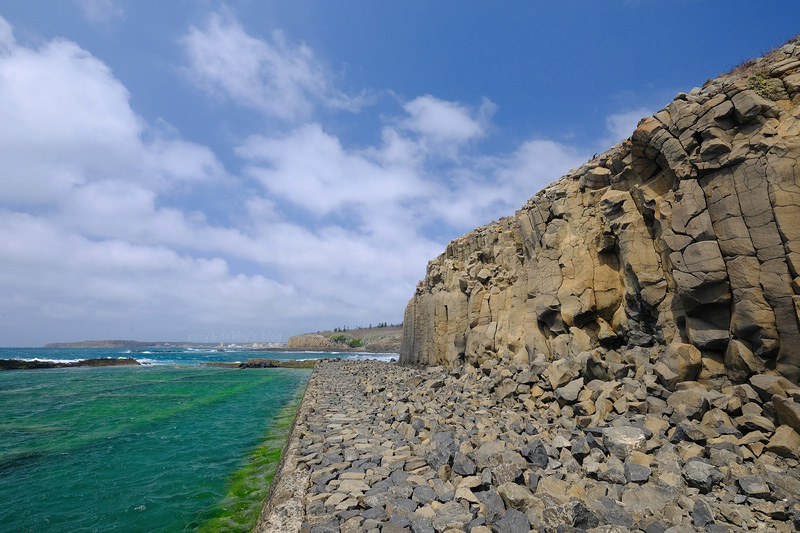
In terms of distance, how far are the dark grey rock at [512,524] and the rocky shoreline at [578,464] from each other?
0.01 metres

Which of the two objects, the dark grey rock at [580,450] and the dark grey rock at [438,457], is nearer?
the dark grey rock at [580,450]

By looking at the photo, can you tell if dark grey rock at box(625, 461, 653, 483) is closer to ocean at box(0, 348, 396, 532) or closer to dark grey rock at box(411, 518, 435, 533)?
dark grey rock at box(411, 518, 435, 533)

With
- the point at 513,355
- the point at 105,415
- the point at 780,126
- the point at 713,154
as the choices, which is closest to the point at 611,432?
the point at 713,154

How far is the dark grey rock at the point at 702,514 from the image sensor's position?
14.8 ft

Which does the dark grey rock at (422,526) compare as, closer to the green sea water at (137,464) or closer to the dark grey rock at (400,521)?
the dark grey rock at (400,521)

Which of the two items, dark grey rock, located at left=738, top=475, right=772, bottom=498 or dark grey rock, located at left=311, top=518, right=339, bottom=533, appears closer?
dark grey rock, located at left=738, top=475, right=772, bottom=498

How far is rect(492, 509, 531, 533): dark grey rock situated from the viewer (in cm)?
472

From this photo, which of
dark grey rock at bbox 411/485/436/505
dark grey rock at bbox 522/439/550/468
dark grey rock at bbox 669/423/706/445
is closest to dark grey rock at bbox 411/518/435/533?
dark grey rock at bbox 411/485/436/505

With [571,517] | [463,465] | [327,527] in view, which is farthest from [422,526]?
[571,517]

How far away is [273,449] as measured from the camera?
13320 millimetres

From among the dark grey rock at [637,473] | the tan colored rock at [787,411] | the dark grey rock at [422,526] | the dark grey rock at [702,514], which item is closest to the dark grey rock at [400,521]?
the dark grey rock at [422,526]

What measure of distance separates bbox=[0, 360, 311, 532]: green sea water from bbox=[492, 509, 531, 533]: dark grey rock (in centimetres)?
577

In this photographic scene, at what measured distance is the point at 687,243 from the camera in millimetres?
9023

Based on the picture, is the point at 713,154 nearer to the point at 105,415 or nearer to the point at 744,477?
the point at 744,477
